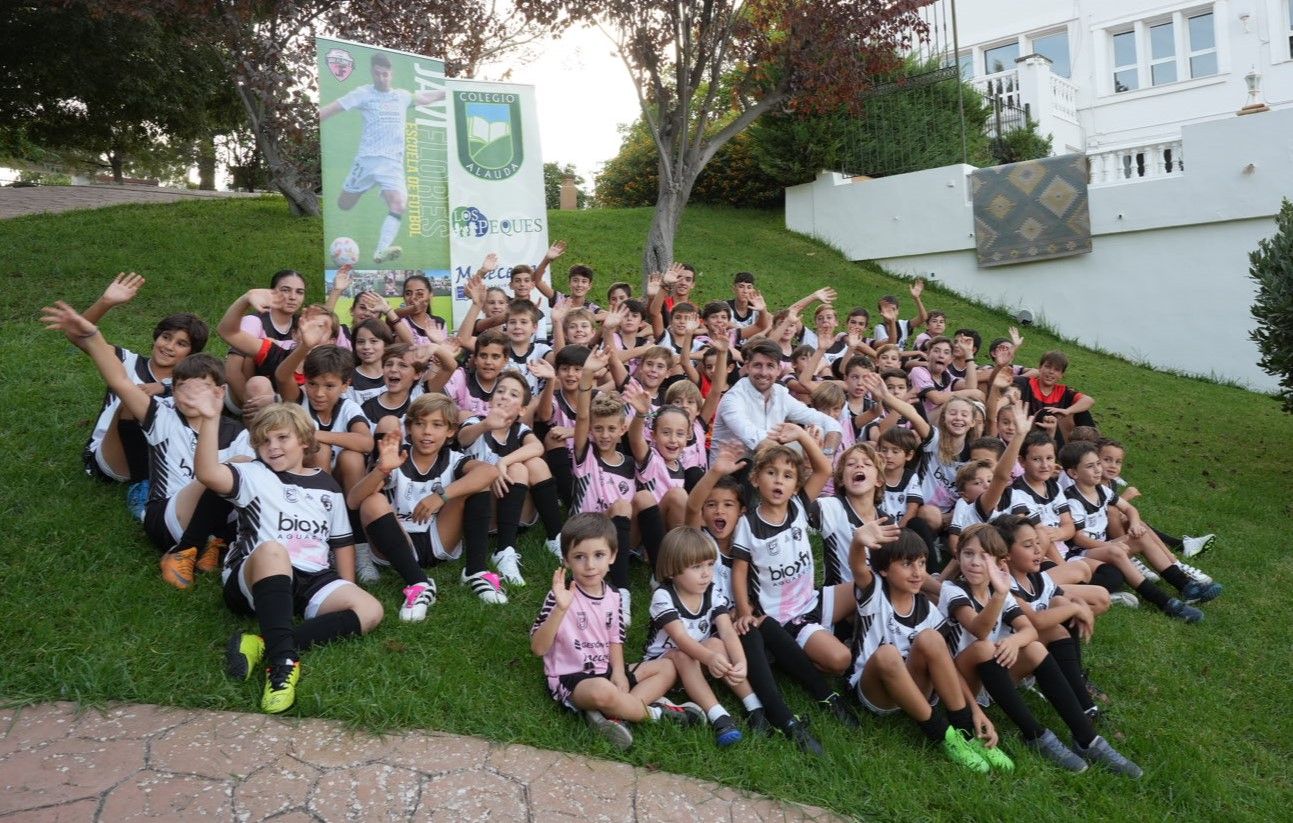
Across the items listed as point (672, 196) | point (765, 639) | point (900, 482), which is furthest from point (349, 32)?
point (765, 639)

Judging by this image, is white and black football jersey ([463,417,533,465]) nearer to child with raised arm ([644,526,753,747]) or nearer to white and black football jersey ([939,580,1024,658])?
child with raised arm ([644,526,753,747])

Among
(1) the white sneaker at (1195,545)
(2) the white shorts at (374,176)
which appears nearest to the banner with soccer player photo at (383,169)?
(2) the white shorts at (374,176)

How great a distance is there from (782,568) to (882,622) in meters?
0.48

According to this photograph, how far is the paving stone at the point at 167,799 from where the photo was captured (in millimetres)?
2701

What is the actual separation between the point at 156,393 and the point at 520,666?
7.78ft

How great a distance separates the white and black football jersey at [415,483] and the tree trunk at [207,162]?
20.9 metres

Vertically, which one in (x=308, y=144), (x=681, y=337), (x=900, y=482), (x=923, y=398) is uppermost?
(x=308, y=144)

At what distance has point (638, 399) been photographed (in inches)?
188

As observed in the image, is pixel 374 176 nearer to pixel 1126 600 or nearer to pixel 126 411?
pixel 126 411

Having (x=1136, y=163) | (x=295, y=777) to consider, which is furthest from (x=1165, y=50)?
(x=295, y=777)

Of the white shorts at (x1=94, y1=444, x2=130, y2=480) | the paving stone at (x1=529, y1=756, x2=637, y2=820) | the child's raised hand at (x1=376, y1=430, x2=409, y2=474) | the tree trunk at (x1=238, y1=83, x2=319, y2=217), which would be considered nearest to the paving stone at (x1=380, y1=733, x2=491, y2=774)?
the paving stone at (x1=529, y1=756, x2=637, y2=820)

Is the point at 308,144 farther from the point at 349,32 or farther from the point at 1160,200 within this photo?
the point at 1160,200

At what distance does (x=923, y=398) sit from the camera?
6.54 metres

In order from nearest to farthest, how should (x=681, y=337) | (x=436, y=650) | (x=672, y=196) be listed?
(x=436, y=650) < (x=681, y=337) < (x=672, y=196)
